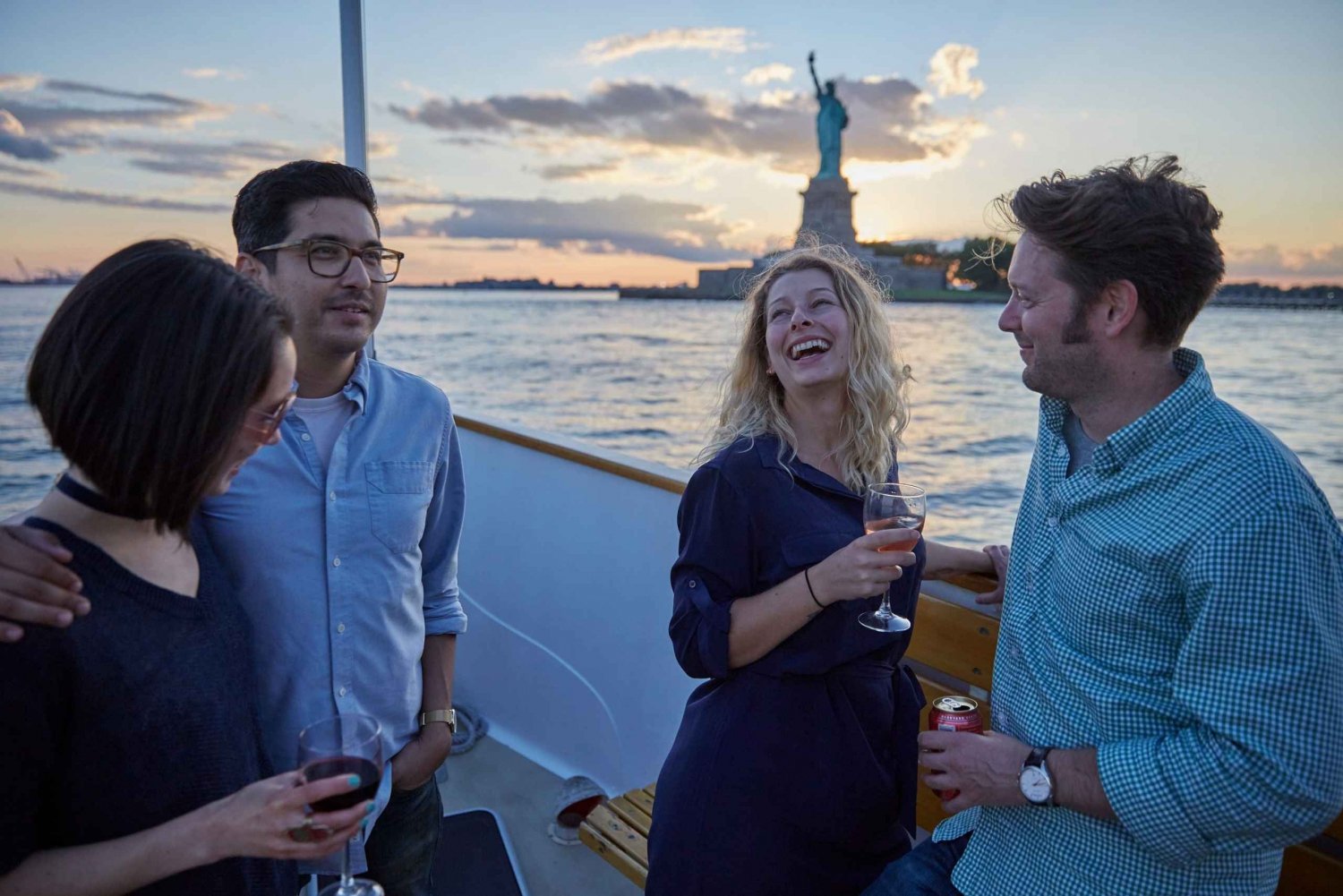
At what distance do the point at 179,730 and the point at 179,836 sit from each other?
0.50 ft

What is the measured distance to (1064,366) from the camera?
55.4 inches

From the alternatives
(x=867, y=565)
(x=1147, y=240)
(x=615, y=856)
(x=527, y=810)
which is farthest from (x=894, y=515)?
(x=527, y=810)

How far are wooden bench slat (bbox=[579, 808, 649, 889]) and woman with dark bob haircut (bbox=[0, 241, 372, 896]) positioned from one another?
1.30 m

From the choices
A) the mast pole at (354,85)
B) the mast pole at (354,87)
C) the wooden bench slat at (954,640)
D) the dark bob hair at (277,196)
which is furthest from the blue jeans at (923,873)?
the mast pole at (354,85)

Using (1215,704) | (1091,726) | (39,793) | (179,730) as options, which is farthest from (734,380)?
(39,793)

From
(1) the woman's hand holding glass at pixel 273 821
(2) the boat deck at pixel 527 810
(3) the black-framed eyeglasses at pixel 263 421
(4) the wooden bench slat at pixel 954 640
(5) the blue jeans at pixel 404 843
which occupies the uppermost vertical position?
(3) the black-framed eyeglasses at pixel 263 421

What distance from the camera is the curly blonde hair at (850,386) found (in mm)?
1861

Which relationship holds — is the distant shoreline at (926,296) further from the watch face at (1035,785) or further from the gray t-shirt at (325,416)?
the watch face at (1035,785)

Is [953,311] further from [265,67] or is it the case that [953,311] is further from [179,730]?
[179,730]

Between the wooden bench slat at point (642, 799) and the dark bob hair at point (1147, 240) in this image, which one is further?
the wooden bench slat at point (642, 799)

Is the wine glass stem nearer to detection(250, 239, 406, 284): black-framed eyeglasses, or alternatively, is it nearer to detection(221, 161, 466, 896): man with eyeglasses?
detection(221, 161, 466, 896): man with eyeglasses

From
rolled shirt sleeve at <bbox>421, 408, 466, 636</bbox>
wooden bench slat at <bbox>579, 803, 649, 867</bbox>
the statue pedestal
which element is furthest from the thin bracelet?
the statue pedestal

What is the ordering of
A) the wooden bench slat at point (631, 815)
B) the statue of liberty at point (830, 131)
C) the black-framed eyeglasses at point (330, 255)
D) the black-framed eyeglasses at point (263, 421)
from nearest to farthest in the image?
the black-framed eyeglasses at point (263, 421) → the black-framed eyeglasses at point (330, 255) → the wooden bench slat at point (631, 815) → the statue of liberty at point (830, 131)

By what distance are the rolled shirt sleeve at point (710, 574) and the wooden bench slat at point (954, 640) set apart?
518 millimetres
